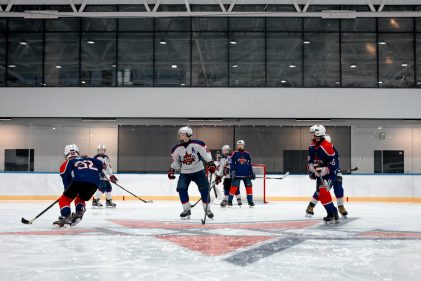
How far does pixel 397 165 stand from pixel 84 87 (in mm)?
10330

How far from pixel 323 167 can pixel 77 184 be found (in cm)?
308

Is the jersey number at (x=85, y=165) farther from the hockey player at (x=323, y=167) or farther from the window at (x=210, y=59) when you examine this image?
the window at (x=210, y=59)

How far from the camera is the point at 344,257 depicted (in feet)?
14.2

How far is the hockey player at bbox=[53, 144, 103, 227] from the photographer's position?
6.58 meters

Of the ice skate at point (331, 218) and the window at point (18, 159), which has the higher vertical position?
the window at point (18, 159)

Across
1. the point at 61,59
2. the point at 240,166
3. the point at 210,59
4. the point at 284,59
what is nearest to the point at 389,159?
the point at 284,59

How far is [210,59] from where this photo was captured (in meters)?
18.9

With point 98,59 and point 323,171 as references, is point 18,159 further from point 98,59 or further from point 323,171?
point 323,171

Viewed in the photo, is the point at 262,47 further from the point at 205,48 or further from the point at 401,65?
the point at 401,65

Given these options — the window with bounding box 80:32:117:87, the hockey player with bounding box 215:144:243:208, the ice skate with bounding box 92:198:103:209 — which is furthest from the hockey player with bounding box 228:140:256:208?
→ the window with bounding box 80:32:117:87

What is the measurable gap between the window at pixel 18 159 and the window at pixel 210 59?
19.0 feet

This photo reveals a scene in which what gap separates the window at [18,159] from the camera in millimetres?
18125

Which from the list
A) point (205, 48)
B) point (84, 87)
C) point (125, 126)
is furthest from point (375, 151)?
point (84, 87)

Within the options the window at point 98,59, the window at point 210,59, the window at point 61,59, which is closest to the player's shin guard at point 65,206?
the window at point 210,59
